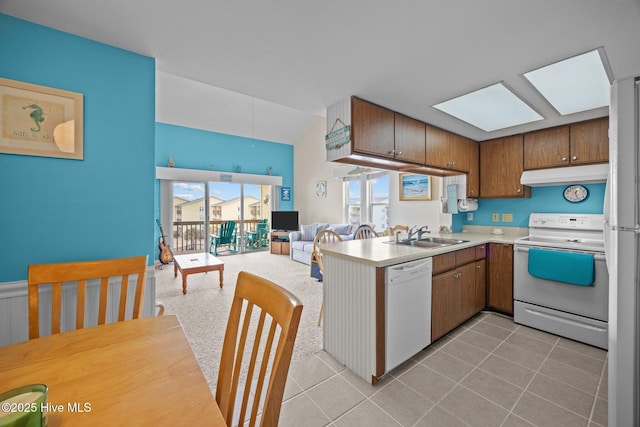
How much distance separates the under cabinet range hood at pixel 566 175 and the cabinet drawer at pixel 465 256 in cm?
111

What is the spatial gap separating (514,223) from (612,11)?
8.64 feet

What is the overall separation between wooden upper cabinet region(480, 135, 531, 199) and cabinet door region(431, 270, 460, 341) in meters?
1.59

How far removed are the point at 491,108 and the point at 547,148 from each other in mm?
1081

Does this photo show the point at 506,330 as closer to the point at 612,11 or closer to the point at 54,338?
the point at 612,11

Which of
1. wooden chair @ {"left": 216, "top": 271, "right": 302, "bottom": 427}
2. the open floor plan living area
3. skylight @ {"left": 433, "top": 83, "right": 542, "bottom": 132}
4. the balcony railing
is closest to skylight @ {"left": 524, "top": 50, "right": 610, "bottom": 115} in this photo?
the open floor plan living area

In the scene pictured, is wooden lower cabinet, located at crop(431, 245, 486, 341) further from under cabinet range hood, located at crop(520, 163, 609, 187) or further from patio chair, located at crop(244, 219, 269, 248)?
patio chair, located at crop(244, 219, 269, 248)

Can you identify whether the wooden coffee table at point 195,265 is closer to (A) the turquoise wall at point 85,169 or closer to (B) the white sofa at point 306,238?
(B) the white sofa at point 306,238

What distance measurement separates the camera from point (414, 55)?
167cm

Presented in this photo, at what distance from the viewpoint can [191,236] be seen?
21.5 ft

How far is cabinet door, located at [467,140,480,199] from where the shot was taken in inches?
134

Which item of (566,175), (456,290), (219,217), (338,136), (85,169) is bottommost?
(456,290)

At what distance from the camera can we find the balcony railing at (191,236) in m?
6.38

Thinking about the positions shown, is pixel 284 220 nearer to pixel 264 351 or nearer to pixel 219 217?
pixel 219 217

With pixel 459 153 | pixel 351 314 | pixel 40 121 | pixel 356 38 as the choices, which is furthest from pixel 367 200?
pixel 40 121
